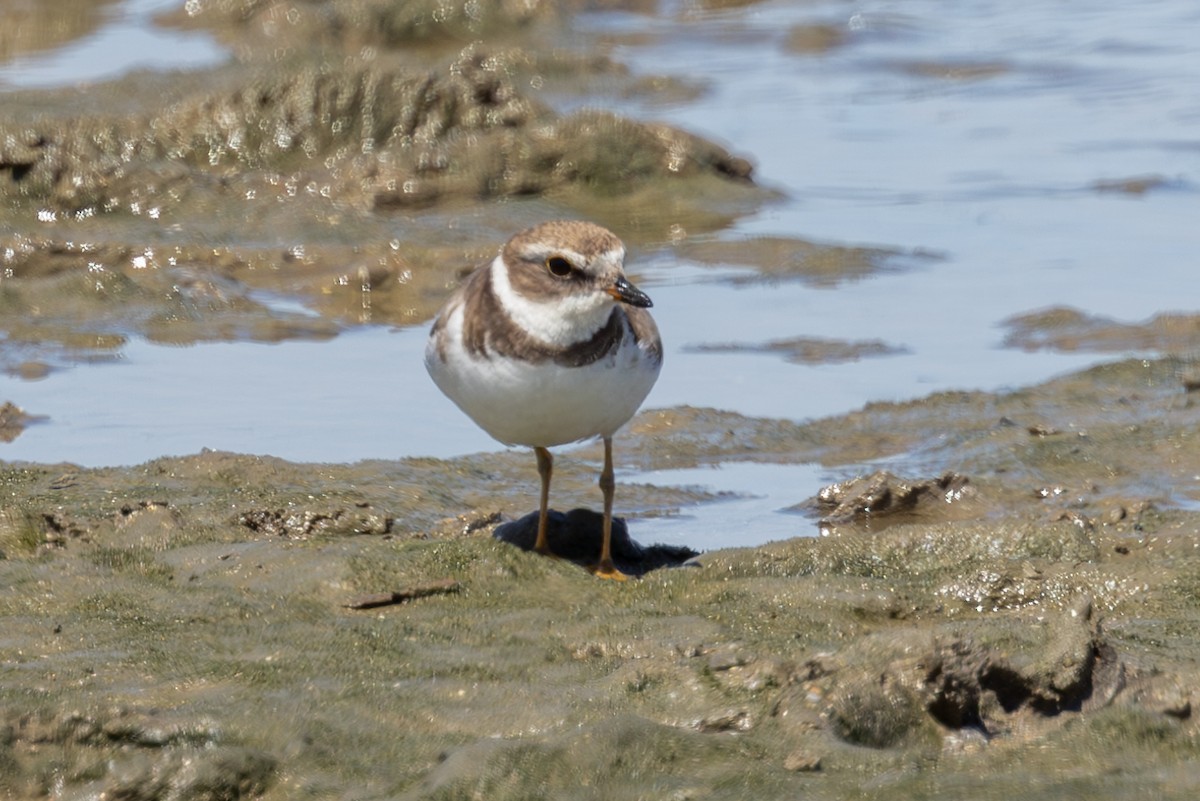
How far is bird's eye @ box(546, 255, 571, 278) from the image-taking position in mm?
5125

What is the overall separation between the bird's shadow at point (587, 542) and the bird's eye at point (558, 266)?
3.21ft

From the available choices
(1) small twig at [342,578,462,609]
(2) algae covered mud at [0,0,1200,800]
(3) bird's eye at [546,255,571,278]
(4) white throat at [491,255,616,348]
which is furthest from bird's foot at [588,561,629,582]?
(3) bird's eye at [546,255,571,278]

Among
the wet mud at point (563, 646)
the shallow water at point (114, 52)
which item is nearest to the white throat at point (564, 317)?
the wet mud at point (563, 646)

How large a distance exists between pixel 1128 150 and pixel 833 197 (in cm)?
256

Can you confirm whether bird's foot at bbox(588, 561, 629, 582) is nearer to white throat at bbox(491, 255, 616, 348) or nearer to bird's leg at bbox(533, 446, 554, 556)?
bird's leg at bbox(533, 446, 554, 556)

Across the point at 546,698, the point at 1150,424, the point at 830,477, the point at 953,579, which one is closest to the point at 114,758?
the point at 546,698

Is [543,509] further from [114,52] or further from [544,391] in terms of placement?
[114,52]

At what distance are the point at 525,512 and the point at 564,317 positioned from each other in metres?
1.73

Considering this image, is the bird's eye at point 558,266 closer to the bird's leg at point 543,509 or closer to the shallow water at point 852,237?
the bird's leg at point 543,509

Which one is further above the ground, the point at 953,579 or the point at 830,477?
the point at 953,579

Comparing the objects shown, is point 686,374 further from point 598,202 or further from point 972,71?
point 972,71

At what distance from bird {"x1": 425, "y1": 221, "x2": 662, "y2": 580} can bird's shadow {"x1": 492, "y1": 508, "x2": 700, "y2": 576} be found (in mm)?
396

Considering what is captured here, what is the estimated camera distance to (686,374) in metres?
8.67

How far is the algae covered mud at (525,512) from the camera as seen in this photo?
3449mm
